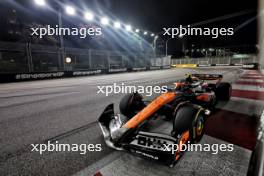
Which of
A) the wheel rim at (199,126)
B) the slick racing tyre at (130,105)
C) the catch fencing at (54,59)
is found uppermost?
the catch fencing at (54,59)

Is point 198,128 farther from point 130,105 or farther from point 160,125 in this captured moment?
point 130,105

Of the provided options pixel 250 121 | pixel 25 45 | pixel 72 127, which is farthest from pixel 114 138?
pixel 25 45

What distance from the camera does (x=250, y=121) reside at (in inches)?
105

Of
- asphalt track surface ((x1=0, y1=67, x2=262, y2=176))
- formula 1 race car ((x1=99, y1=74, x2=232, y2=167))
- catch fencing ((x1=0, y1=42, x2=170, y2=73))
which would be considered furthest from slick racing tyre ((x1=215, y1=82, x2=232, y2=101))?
catch fencing ((x1=0, y1=42, x2=170, y2=73))

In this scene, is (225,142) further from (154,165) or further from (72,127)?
(72,127)

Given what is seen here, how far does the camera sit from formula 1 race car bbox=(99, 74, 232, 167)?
1.47 meters

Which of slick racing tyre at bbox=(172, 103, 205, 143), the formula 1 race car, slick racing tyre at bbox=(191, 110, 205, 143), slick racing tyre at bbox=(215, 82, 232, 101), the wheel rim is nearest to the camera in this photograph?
the formula 1 race car

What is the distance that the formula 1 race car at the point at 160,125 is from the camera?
1473 millimetres

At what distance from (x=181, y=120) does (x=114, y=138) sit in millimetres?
784

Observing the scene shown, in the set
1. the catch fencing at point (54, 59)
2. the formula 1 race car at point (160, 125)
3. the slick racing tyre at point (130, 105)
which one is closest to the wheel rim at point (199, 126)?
the formula 1 race car at point (160, 125)

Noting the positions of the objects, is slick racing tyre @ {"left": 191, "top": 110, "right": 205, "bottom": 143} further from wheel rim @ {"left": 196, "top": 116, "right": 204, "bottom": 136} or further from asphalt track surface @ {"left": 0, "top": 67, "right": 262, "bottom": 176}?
asphalt track surface @ {"left": 0, "top": 67, "right": 262, "bottom": 176}

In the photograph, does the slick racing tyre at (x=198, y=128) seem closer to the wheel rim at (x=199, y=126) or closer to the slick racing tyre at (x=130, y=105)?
the wheel rim at (x=199, y=126)

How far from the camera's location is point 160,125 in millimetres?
2471

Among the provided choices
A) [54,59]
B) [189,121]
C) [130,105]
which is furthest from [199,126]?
[54,59]
